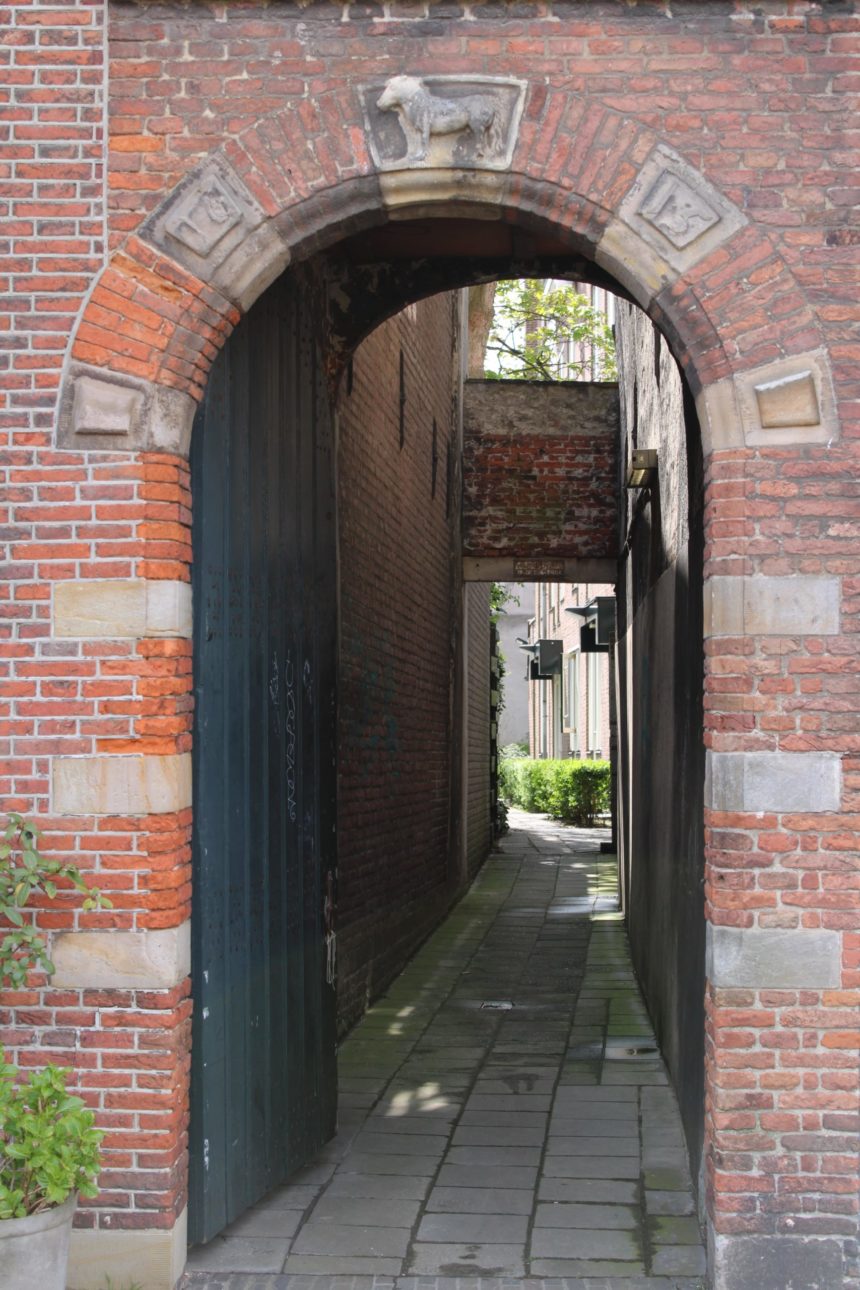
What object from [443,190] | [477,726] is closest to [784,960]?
[443,190]

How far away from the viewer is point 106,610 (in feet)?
14.6

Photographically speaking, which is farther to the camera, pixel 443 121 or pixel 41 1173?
pixel 443 121

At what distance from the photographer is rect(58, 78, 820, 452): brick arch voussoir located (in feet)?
14.6

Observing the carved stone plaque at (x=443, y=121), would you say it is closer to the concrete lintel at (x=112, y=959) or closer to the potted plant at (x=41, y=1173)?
the concrete lintel at (x=112, y=959)

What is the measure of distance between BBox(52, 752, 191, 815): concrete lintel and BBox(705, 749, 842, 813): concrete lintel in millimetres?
1833

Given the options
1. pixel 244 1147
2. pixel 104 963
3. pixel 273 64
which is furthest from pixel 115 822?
pixel 273 64

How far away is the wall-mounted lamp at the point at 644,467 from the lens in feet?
28.6

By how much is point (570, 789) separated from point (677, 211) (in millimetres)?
20430

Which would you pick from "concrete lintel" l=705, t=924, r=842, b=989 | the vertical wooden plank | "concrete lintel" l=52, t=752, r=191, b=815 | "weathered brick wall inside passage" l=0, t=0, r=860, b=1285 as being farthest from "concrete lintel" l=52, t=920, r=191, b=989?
"concrete lintel" l=705, t=924, r=842, b=989

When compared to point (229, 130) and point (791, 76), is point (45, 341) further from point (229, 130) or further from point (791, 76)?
point (791, 76)

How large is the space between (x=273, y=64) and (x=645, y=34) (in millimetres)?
1213

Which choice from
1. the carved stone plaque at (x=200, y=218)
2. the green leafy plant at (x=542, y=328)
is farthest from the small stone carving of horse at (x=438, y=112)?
the green leafy plant at (x=542, y=328)

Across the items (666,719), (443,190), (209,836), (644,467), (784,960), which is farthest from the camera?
(644,467)

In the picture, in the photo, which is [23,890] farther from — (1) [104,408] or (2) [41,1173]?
(1) [104,408]
